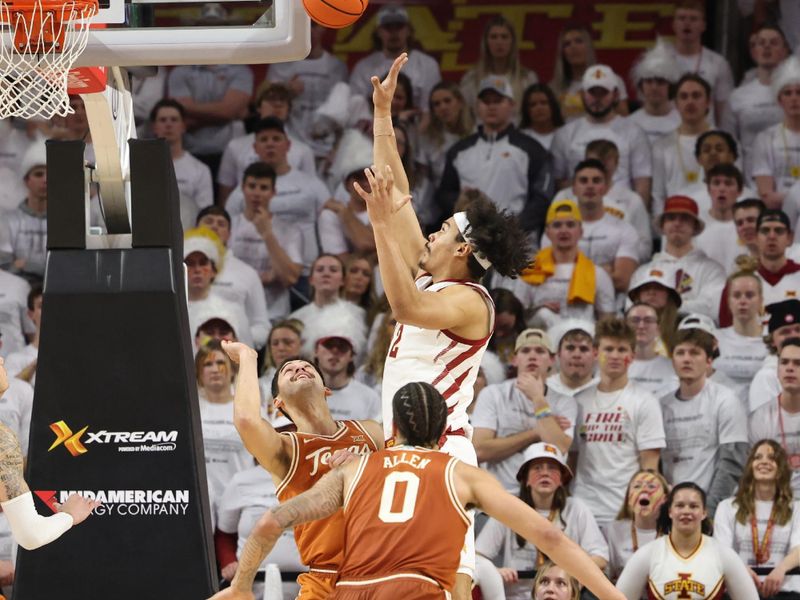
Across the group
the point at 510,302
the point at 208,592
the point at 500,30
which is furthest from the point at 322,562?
the point at 500,30

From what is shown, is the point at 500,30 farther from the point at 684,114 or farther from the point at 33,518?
the point at 33,518

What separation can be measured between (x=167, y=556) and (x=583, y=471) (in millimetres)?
3616

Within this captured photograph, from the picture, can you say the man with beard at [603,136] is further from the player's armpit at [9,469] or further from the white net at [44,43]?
the player's armpit at [9,469]

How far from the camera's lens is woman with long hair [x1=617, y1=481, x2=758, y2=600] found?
29.6 ft

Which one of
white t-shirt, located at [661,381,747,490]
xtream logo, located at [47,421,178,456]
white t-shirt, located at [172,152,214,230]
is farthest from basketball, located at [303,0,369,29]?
white t-shirt, located at [172,152,214,230]

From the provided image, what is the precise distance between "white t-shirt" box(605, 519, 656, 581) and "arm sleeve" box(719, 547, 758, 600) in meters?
0.68

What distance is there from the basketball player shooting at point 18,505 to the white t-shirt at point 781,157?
7471 mm

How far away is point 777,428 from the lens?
1007 cm

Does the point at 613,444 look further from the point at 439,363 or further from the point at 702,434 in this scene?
the point at 439,363

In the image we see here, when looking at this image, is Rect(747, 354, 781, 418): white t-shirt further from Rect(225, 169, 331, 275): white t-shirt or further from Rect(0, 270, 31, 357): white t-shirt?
Rect(0, 270, 31, 357): white t-shirt

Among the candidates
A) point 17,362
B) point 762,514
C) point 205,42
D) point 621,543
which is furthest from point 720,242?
point 205,42

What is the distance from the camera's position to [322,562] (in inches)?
264

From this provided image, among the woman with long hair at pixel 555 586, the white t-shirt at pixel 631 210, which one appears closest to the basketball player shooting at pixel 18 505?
the woman with long hair at pixel 555 586

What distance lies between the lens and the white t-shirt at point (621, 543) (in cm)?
965
